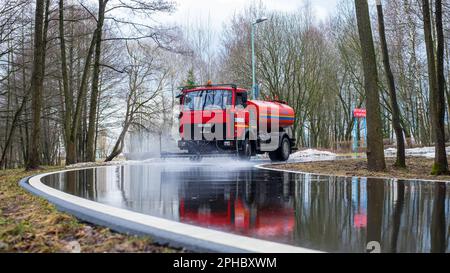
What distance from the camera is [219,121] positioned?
49.3 ft

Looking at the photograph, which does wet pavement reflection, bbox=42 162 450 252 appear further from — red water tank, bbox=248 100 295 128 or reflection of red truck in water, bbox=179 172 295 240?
red water tank, bbox=248 100 295 128

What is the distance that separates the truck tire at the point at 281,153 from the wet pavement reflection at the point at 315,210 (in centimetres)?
1026

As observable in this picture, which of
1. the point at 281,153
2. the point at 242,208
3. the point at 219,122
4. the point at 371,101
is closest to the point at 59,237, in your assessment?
the point at 242,208

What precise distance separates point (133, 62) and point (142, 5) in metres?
12.4

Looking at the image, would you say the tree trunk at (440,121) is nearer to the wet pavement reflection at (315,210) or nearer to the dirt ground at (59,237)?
the wet pavement reflection at (315,210)

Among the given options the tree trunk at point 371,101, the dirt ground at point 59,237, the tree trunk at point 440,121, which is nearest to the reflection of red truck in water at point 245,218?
the dirt ground at point 59,237

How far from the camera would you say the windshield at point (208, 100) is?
1513cm

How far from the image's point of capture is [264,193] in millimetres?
6734

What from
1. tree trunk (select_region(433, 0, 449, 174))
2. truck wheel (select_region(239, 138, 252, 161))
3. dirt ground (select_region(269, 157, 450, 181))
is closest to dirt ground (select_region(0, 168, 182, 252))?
dirt ground (select_region(269, 157, 450, 181))

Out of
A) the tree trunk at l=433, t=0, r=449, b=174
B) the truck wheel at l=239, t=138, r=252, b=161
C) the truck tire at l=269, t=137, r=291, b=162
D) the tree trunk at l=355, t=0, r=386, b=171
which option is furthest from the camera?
the truck tire at l=269, t=137, r=291, b=162

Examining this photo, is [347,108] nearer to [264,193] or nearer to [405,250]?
[264,193]

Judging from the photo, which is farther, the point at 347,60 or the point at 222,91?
the point at 347,60

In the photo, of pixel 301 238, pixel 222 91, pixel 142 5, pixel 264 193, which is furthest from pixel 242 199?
pixel 142 5

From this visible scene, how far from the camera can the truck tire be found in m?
18.4
